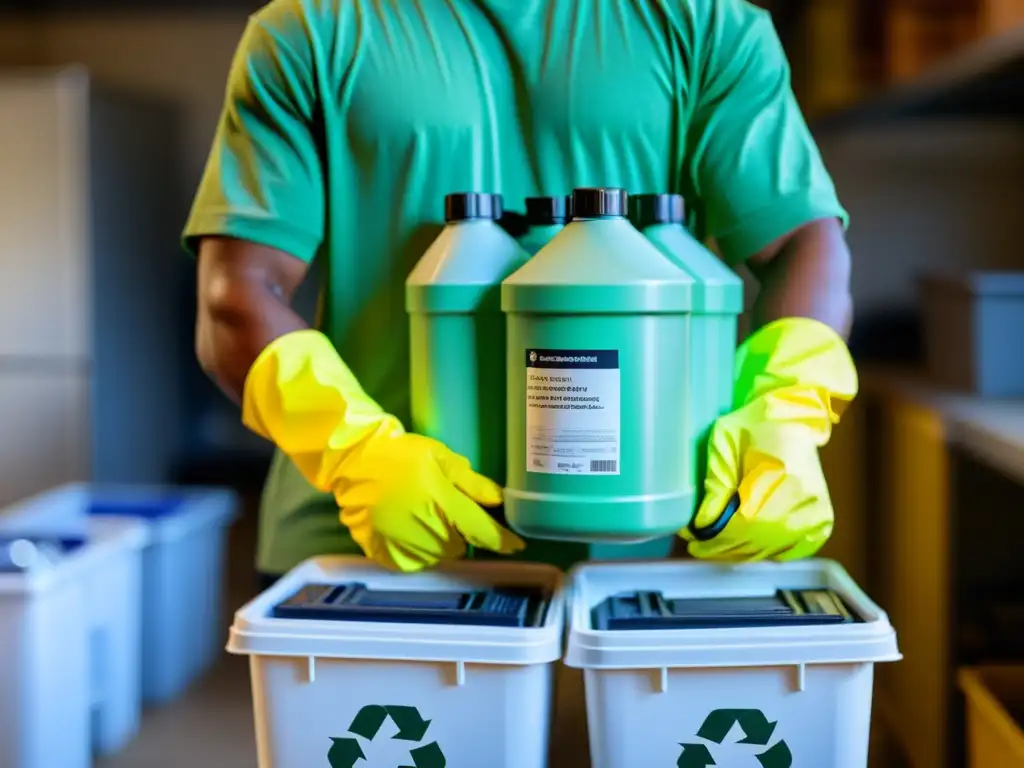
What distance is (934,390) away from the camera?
8.38 ft

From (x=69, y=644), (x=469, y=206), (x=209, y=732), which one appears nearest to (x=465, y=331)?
(x=469, y=206)

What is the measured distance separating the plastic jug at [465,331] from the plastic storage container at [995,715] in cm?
81

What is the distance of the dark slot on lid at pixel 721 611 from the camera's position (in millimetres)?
1094

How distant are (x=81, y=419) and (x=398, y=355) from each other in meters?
2.67

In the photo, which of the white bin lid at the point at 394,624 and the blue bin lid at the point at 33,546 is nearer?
the white bin lid at the point at 394,624

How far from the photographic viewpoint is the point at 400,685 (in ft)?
3.58

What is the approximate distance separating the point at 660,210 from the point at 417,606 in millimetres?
483

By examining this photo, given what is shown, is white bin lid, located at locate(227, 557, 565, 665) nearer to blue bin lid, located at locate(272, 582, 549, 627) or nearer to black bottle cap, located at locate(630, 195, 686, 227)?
blue bin lid, located at locate(272, 582, 549, 627)

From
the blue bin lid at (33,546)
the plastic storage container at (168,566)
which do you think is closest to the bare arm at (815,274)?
the blue bin lid at (33,546)

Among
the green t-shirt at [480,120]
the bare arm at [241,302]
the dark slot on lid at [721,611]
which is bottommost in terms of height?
the dark slot on lid at [721,611]

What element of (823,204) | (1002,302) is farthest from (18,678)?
(1002,302)

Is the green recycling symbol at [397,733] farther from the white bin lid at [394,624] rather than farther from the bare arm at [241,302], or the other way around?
the bare arm at [241,302]

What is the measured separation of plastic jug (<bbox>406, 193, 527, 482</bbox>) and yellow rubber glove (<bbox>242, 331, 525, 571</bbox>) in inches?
1.3

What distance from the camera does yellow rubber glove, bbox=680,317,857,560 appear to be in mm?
1163
